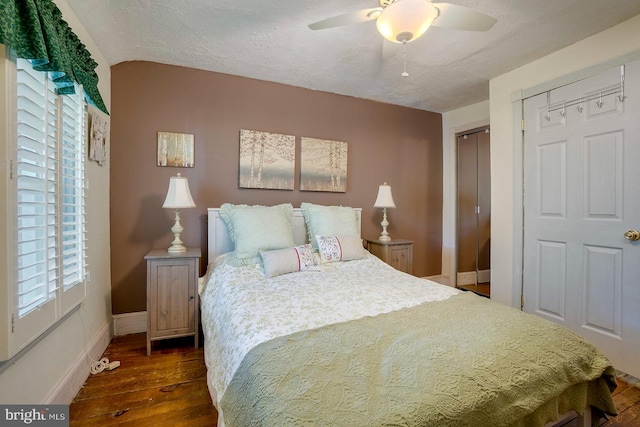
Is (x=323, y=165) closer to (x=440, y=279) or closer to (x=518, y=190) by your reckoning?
(x=518, y=190)

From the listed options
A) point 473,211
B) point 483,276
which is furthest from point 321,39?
point 483,276

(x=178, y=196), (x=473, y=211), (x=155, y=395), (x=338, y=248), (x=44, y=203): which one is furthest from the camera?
(x=473, y=211)

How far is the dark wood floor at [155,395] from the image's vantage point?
58.2 inches

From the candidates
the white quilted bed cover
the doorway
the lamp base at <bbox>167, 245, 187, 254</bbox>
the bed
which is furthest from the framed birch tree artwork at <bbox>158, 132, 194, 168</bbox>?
the doorway

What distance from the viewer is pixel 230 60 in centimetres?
244

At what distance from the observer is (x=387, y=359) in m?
0.96

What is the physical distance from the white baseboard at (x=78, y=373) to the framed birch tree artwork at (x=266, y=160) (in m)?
1.66

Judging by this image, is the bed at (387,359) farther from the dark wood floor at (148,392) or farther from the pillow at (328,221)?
the pillow at (328,221)

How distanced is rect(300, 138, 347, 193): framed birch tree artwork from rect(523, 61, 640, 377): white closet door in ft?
5.82

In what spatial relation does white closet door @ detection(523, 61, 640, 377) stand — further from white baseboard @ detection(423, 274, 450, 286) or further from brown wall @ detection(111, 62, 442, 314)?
brown wall @ detection(111, 62, 442, 314)

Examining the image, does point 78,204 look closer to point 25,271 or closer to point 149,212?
point 25,271

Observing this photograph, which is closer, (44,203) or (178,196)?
(44,203)

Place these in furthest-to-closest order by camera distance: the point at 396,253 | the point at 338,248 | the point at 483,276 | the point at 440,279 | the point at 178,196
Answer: the point at 483,276 → the point at 440,279 → the point at 396,253 → the point at 338,248 → the point at 178,196

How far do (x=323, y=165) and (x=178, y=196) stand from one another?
5.01ft
